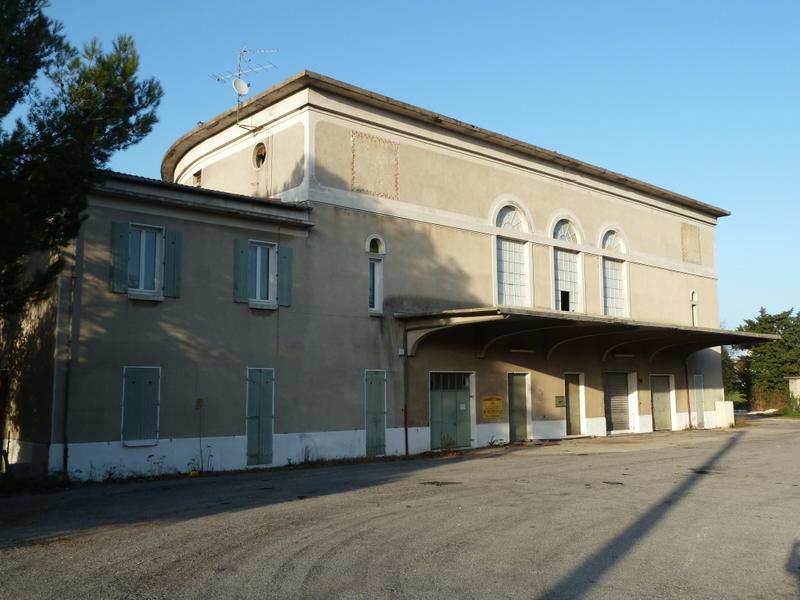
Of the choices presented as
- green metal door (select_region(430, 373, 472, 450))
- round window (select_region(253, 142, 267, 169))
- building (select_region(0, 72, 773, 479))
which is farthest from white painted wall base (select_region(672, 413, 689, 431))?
round window (select_region(253, 142, 267, 169))

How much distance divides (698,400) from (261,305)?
74.3 ft

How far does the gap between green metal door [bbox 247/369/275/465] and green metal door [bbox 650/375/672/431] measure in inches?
728

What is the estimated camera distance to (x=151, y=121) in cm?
1209

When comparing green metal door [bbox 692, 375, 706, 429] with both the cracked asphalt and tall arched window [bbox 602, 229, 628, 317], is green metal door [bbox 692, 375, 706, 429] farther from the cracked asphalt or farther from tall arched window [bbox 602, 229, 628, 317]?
the cracked asphalt

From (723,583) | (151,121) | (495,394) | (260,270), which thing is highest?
(151,121)

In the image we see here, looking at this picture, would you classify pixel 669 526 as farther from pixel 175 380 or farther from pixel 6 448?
pixel 6 448

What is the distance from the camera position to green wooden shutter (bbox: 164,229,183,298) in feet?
54.1

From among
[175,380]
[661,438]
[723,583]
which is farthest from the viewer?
[661,438]

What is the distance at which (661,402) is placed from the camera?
31.5 m

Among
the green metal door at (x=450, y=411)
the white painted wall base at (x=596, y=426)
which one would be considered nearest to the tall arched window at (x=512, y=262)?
the green metal door at (x=450, y=411)

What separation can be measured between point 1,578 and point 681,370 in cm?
2984

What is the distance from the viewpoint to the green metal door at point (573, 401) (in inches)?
1045

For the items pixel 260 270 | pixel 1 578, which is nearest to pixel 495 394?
pixel 260 270

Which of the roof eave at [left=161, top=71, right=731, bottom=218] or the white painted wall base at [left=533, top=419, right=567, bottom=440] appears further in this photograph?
the white painted wall base at [left=533, top=419, right=567, bottom=440]
